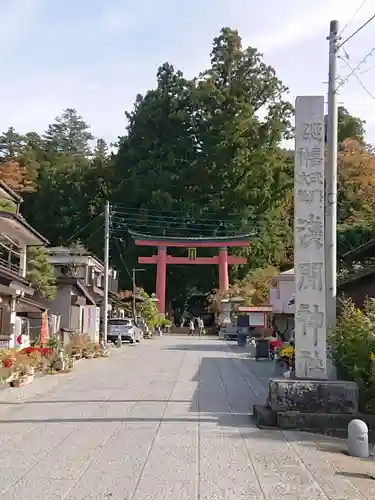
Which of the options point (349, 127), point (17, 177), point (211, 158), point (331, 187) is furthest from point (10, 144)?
point (331, 187)

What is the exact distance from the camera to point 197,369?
2066 cm

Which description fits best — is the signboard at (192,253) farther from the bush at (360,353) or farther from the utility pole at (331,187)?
the bush at (360,353)

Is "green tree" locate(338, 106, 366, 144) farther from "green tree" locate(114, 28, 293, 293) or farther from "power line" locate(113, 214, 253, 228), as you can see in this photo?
"power line" locate(113, 214, 253, 228)

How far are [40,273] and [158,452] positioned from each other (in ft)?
74.2

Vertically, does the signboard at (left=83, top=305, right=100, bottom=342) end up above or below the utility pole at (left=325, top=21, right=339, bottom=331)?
below

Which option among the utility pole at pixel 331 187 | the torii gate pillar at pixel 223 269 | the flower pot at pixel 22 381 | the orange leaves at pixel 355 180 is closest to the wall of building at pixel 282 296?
the flower pot at pixel 22 381

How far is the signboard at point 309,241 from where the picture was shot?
10.5m

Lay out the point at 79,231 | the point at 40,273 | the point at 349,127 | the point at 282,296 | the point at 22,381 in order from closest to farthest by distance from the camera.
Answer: the point at 22,381
the point at 282,296
the point at 40,273
the point at 79,231
the point at 349,127

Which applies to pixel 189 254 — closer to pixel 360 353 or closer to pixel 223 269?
pixel 223 269

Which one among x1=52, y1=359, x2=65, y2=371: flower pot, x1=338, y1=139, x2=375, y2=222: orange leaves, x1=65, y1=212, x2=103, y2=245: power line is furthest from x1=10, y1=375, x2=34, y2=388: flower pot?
x1=65, y1=212, x2=103, y2=245: power line

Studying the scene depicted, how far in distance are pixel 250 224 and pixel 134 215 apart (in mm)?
11298

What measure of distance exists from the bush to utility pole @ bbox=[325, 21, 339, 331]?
59 cm

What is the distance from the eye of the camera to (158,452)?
7746 mm

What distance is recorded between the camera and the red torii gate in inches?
2126
